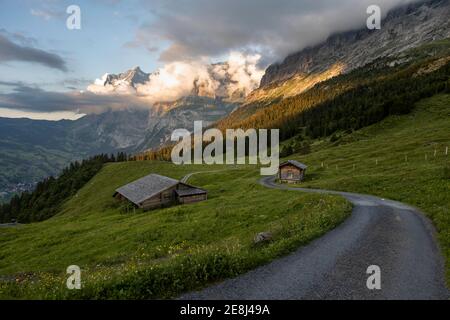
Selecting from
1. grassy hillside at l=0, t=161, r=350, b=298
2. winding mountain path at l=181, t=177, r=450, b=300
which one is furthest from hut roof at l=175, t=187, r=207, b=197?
winding mountain path at l=181, t=177, r=450, b=300

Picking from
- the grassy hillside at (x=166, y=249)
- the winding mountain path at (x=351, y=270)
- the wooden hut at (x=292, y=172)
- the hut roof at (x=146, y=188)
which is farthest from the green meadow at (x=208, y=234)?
the hut roof at (x=146, y=188)

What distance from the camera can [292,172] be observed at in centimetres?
7581

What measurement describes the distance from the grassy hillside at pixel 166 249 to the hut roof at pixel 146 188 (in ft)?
15.1

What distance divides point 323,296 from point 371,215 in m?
16.7

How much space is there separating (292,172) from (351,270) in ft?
207

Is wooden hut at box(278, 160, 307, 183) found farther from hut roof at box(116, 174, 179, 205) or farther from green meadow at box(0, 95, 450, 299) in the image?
hut roof at box(116, 174, 179, 205)

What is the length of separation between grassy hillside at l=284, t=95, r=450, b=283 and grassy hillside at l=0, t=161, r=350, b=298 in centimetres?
841

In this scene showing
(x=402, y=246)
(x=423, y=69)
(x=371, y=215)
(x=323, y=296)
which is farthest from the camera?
(x=423, y=69)

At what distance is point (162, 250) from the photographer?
28.1 m

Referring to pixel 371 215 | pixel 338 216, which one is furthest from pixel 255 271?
pixel 371 215

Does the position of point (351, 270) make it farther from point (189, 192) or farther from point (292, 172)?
point (292, 172)

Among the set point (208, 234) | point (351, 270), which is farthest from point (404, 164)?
point (351, 270)

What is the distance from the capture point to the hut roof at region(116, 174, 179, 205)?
71719 millimetres

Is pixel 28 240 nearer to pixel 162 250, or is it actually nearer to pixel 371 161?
pixel 162 250
